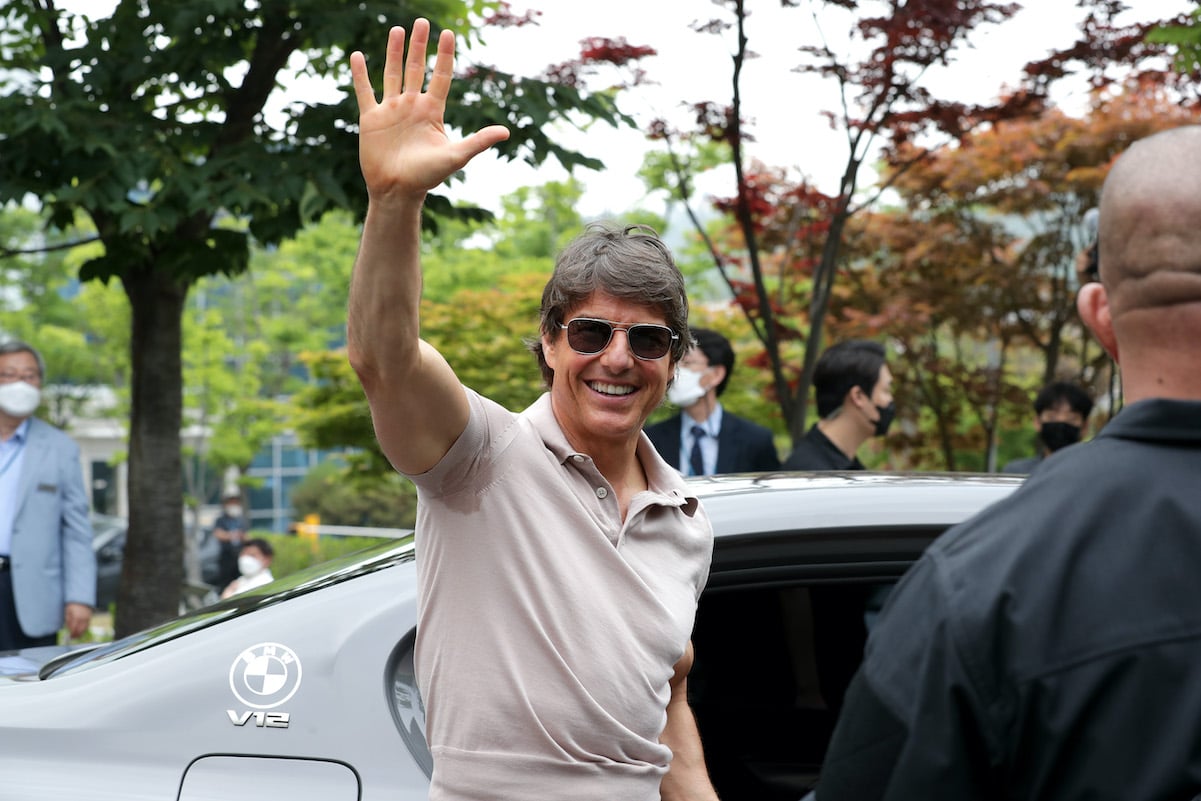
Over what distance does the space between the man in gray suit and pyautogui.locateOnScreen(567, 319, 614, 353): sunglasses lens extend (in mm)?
3885

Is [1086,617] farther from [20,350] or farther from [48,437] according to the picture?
[20,350]

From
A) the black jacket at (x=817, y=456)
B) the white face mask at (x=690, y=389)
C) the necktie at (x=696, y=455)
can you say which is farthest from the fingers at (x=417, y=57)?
the necktie at (x=696, y=455)

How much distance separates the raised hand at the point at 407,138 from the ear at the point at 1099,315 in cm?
71

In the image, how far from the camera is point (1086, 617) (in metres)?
1.05

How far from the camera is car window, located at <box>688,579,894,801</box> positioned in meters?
2.81

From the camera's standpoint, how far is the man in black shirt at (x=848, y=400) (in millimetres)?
4305

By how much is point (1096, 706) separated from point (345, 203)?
15.2ft

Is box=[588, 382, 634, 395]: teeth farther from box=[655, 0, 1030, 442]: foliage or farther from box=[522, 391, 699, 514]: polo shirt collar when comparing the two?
box=[655, 0, 1030, 442]: foliage

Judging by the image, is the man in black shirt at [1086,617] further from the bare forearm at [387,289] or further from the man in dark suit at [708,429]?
the man in dark suit at [708,429]

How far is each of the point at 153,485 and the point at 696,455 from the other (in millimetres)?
3601

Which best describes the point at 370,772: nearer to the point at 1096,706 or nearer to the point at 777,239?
the point at 1096,706

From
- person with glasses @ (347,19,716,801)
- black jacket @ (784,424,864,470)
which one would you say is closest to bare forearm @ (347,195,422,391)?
person with glasses @ (347,19,716,801)

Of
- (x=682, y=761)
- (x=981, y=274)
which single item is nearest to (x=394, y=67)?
(x=682, y=761)

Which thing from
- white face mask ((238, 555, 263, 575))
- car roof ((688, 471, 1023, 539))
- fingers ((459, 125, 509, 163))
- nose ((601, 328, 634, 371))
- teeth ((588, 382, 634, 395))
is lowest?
white face mask ((238, 555, 263, 575))
